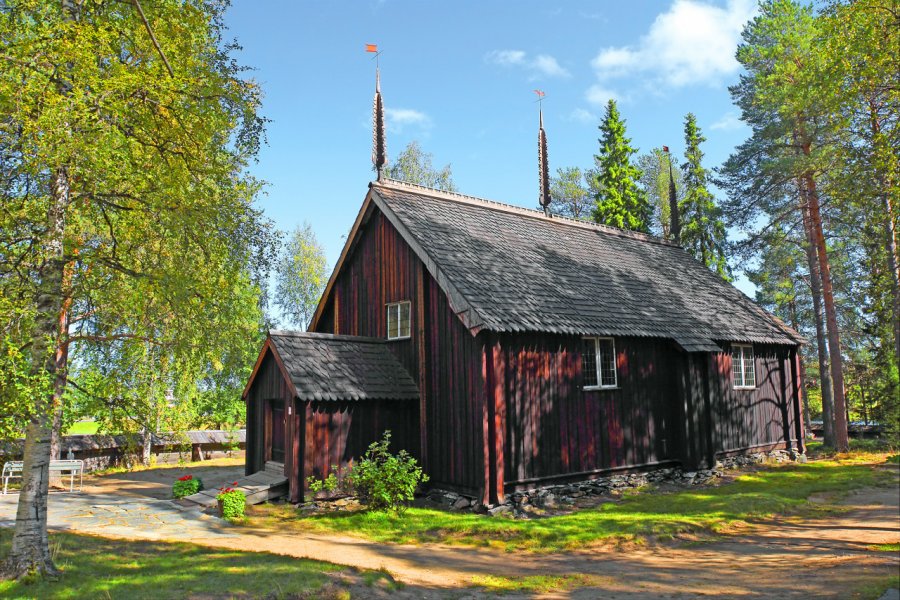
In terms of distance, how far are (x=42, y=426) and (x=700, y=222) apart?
35396 mm

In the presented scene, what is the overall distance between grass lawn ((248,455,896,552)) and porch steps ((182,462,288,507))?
1.21 feet

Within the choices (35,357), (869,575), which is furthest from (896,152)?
(35,357)

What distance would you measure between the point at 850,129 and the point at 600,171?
110 ft

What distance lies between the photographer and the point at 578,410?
15867 millimetres

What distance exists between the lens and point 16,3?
9062 mm

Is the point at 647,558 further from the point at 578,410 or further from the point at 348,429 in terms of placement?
the point at 348,429

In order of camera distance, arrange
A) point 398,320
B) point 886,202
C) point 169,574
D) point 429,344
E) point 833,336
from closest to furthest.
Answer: point 169,574
point 886,202
point 429,344
point 398,320
point 833,336

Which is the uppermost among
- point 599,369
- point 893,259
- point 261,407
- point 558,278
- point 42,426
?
point 893,259

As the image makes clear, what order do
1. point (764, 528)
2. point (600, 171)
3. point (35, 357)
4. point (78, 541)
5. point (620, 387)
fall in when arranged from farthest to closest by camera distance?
point (600, 171) → point (620, 387) → point (764, 528) → point (78, 541) → point (35, 357)

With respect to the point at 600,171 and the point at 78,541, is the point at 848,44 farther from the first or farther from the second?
the point at 600,171

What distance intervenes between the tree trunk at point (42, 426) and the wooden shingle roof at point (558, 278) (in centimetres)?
802

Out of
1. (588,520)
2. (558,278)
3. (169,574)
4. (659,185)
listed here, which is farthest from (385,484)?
(659,185)

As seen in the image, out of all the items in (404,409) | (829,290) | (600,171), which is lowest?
(404,409)

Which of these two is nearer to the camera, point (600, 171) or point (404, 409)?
point (404, 409)
